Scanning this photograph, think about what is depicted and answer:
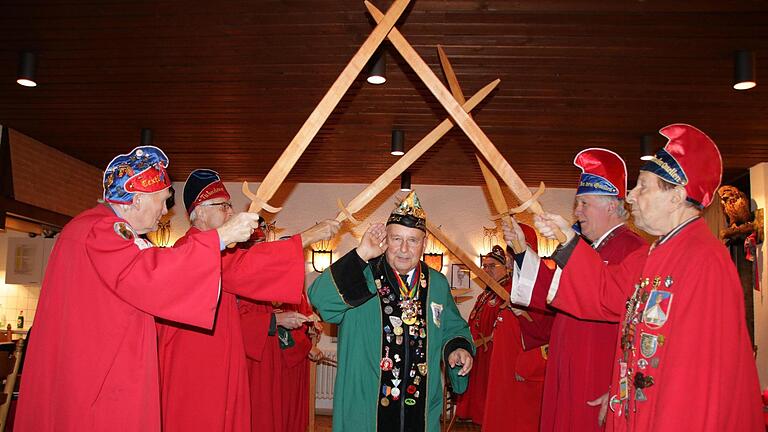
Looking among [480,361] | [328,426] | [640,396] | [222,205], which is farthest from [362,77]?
[328,426]

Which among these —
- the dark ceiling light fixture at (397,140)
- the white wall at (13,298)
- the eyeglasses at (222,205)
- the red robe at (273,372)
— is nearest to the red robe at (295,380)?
the red robe at (273,372)

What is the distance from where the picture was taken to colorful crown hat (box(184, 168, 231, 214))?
3727 mm

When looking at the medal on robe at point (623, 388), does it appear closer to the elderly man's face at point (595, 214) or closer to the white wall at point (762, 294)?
the elderly man's face at point (595, 214)

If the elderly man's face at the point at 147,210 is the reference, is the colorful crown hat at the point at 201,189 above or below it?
above

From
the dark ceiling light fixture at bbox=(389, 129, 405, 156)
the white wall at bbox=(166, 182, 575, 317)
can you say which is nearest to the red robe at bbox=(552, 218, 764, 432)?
the dark ceiling light fixture at bbox=(389, 129, 405, 156)

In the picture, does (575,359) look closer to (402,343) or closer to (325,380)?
(402,343)

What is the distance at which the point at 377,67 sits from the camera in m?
5.04

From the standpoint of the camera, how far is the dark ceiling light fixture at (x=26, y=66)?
5316 mm

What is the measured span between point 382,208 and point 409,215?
277 inches

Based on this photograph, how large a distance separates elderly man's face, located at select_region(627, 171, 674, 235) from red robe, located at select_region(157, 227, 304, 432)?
1507 mm

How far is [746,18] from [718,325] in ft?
10.8

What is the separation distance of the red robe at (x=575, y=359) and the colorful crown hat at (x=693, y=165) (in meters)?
0.83

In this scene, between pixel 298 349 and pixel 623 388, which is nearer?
pixel 623 388

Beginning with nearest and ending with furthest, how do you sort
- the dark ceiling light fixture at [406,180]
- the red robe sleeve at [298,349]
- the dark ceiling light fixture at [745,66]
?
1. the dark ceiling light fixture at [745,66]
2. the red robe sleeve at [298,349]
3. the dark ceiling light fixture at [406,180]
